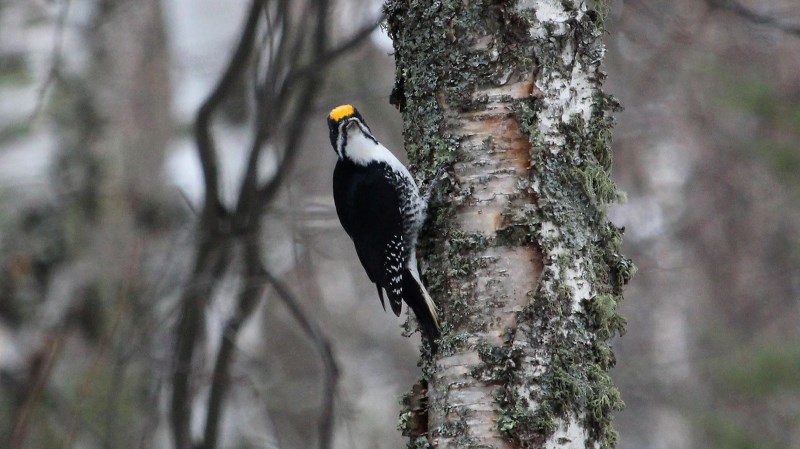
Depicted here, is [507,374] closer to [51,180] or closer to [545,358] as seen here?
[545,358]

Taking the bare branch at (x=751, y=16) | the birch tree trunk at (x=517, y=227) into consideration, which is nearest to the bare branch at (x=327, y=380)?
the birch tree trunk at (x=517, y=227)

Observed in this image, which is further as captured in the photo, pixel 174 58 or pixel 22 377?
pixel 174 58

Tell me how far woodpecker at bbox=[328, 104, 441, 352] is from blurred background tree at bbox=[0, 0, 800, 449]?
267 millimetres

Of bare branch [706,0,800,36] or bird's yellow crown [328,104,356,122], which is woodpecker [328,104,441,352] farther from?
bare branch [706,0,800,36]

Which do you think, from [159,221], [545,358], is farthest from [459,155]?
[159,221]

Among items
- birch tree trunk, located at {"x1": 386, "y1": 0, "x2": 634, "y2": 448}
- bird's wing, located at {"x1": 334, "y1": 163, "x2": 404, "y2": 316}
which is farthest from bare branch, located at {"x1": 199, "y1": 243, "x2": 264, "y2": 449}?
birch tree trunk, located at {"x1": 386, "y1": 0, "x2": 634, "y2": 448}

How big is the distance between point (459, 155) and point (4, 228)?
3628 mm

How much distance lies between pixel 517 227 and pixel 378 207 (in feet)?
4.59

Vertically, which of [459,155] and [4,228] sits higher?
[4,228]

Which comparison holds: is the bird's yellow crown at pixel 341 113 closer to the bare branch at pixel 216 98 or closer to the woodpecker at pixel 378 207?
the woodpecker at pixel 378 207

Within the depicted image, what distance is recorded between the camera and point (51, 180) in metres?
5.71

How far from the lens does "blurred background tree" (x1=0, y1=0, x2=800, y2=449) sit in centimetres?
501

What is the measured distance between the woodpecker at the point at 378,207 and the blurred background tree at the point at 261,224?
267 mm

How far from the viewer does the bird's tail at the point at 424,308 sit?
9.70ft
